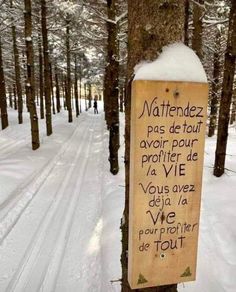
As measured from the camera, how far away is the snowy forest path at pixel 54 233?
495cm

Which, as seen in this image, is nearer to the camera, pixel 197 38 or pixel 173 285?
pixel 173 285

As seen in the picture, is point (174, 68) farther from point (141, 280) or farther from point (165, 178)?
point (141, 280)

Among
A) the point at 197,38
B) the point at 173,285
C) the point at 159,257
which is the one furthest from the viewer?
the point at 197,38

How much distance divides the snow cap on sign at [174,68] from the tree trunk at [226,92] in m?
6.40

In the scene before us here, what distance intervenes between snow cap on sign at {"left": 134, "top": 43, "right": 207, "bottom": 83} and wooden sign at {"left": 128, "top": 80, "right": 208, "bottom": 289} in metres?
0.05

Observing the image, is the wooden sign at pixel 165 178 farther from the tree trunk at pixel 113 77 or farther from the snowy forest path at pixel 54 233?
the tree trunk at pixel 113 77

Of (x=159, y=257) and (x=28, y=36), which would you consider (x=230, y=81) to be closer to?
(x=159, y=257)

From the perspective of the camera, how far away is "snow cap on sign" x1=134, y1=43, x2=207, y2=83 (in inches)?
81.6

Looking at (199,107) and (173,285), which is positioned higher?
(199,107)

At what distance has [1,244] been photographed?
5961mm

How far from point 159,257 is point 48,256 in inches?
144

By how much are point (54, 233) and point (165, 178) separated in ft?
15.4

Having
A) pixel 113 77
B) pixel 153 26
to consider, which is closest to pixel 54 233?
pixel 153 26

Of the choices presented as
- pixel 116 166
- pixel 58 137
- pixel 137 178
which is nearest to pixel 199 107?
pixel 137 178
